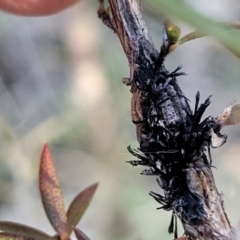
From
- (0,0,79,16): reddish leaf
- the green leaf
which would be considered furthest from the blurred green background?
the green leaf

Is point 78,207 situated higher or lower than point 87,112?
lower

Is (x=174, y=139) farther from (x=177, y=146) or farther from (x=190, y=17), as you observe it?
(x=190, y=17)

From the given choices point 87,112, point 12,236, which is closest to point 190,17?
point 12,236

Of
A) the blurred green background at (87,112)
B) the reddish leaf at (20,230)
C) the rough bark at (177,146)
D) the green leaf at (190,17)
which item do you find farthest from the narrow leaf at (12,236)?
the blurred green background at (87,112)

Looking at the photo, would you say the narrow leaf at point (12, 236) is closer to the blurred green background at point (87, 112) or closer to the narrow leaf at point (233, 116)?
the narrow leaf at point (233, 116)

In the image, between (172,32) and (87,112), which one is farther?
(87,112)

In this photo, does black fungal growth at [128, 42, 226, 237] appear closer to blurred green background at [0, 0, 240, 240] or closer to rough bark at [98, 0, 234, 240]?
rough bark at [98, 0, 234, 240]
